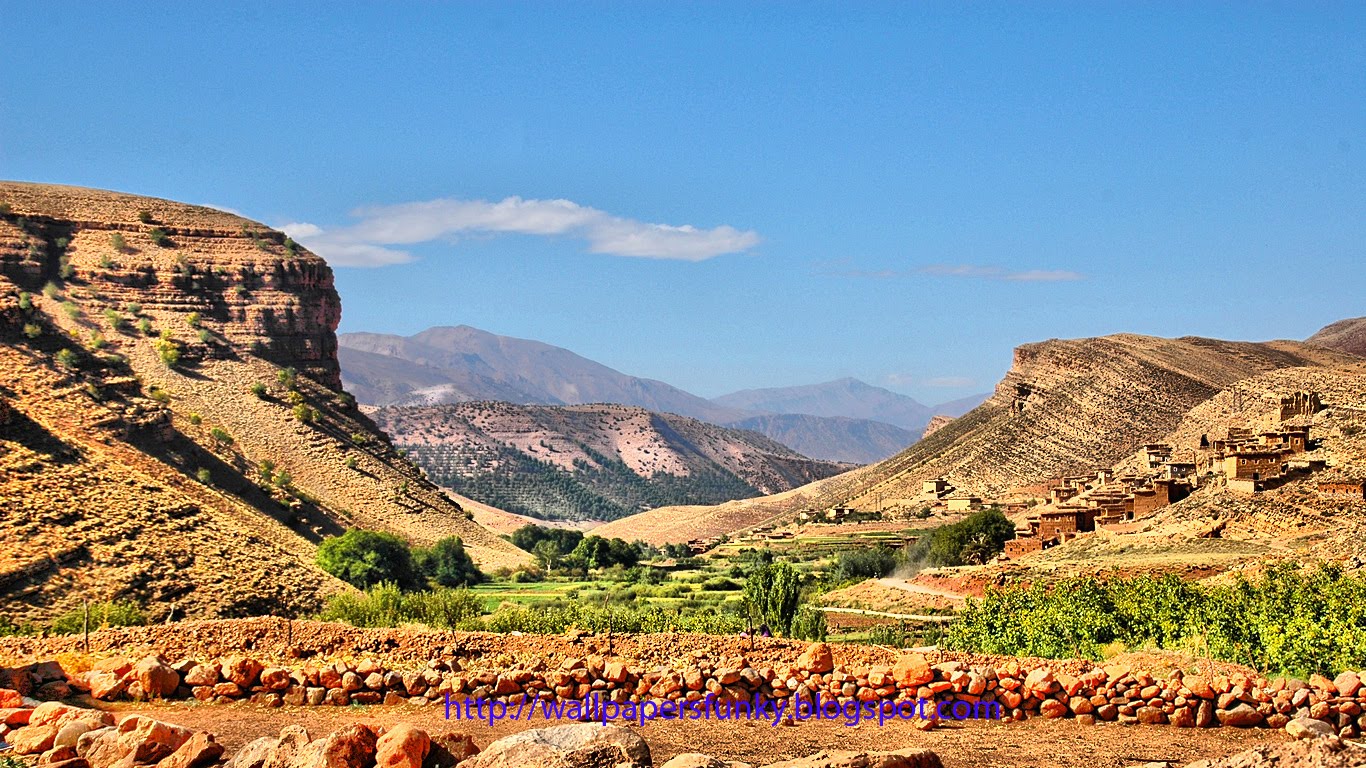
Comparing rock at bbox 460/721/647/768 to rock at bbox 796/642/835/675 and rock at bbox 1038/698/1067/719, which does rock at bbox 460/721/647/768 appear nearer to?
rock at bbox 796/642/835/675

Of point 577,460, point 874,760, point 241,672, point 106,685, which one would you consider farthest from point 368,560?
point 577,460

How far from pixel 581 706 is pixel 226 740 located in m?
3.76

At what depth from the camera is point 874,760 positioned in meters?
9.66

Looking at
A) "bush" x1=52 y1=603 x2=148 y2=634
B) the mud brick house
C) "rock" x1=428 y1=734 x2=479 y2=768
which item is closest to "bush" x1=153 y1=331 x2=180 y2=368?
"bush" x1=52 y1=603 x2=148 y2=634

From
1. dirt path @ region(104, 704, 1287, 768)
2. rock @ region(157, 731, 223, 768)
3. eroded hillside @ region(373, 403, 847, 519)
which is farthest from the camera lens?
eroded hillside @ region(373, 403, 847, 519)

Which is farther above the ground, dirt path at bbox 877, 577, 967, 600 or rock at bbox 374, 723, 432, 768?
rock at bbox 374, 723, 432, 768

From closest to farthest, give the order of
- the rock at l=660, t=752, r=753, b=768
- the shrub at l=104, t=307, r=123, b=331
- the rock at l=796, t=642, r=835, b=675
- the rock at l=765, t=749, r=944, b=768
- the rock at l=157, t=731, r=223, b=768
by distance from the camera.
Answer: the rock at l=765, t=749, r=944, b=768
the rock at l=660, t=752, r=753, b=768
the rock at l=157, t=731, r=223, b=768
the rock at l=796, t=642, r=835, b=675
the shrub at l=104, t=307, r=123, b=331

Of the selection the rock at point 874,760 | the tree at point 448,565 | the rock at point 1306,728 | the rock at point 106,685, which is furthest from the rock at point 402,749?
the tree at point 448,565

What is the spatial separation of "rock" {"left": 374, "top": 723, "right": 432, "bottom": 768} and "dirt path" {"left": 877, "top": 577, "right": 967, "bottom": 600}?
2885 centimetres

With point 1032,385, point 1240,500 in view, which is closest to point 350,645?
point 1240,500

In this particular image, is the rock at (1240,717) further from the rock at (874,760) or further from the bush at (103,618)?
the bush at (103,618)

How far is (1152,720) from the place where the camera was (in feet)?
46.0

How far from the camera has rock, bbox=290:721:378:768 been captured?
35.5 ft

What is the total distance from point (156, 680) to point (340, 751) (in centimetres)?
548
